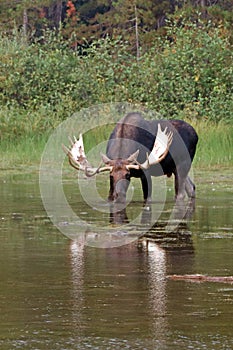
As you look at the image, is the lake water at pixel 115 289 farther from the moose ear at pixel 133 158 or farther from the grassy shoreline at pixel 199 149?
the grassy shoreline at pixel 199 149

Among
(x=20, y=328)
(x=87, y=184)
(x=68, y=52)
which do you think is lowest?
(x=20, y=328)

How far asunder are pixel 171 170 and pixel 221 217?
3.03 meters

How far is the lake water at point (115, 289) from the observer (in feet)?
22.9

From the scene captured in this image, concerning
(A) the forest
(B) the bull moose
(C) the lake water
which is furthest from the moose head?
(A) the forest

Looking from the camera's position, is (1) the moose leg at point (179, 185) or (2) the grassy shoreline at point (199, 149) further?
(2) the grassy shoreline at point (199, 149)

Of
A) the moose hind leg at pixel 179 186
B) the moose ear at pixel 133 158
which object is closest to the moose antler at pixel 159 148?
the moose ear at pixel 133 158

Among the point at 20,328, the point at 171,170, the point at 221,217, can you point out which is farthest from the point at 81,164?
the point at 20,328

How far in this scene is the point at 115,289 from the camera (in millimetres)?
8562

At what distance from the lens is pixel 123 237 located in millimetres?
11812

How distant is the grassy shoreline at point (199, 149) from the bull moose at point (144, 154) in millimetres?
4010

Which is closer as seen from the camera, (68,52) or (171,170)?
(171,170)

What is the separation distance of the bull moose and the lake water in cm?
159

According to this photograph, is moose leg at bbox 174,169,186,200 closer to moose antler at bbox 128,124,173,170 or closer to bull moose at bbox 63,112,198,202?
bull moose at bbox 63,112,198,202

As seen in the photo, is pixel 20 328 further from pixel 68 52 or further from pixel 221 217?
pixel 68 52
